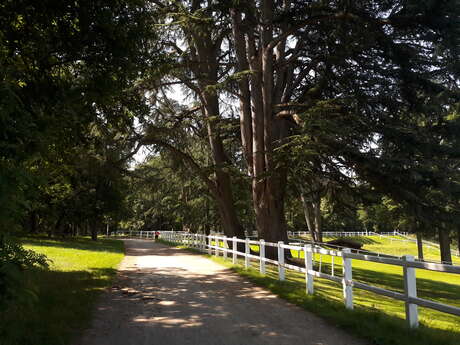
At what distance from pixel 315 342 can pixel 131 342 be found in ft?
7.92

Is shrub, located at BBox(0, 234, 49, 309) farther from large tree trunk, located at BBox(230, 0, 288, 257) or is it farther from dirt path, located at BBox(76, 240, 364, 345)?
large tree trunk, located at BBox(230, 0, 288, 257)

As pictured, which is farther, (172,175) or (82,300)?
(172,175)

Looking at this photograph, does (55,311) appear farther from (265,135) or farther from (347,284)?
(265,135)

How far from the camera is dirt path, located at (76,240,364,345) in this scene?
549cm

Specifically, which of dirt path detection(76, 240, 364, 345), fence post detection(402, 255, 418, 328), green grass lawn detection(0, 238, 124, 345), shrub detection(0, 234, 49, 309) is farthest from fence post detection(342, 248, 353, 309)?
shrub detection(0, 234, 49, 309)

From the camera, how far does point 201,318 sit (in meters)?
6.60

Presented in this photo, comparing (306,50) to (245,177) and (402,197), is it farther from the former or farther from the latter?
(402,197)

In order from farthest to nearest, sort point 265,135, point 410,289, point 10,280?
point 265,135 → point 410,289 → point 10,280

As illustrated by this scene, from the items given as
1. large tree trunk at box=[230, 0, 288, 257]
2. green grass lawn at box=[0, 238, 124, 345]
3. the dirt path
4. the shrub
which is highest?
large tree trunk at box=[230, 0, 288, 257]

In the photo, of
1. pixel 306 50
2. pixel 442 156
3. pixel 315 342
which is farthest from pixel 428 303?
pixel 306 50

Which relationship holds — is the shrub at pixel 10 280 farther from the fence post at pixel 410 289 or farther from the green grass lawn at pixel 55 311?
the fence post at pixel 410 289

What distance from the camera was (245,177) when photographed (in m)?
17.2

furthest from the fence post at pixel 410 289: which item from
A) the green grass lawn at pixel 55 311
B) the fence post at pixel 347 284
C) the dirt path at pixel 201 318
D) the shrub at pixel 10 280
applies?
the shrub at pixel 10 280

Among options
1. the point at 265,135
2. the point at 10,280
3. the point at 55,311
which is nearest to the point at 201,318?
the point at 55,311
